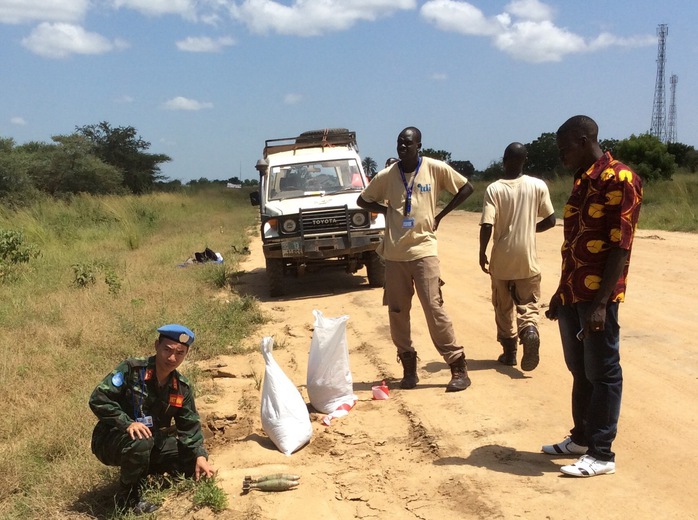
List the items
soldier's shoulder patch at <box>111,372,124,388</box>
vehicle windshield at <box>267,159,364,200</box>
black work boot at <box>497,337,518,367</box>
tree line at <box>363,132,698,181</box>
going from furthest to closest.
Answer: tree line at <box>363,132,698,181</box>, vehicle windshield at <box>267,159,364,200</box>, black work boot at <box>497,337,518,367</box>, soldier's shoulder patch at <box>111,372,124,388</box>

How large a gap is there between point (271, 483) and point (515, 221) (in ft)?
9.37

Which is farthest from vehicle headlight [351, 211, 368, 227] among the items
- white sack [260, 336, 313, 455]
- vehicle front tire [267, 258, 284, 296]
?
white sack [260, 336, 313, 455]

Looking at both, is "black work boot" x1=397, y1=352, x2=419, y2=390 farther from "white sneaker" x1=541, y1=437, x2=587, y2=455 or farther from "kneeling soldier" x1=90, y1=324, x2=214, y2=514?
"kneeling soldier" x1=90, y1=324, x2=214, y2=514

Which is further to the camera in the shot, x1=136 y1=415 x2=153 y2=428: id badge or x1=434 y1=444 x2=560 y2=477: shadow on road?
x1=434 y1=444 x2=560 y2=477: shadow on road

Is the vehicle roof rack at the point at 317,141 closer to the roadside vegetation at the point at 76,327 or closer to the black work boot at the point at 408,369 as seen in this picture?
the roadside vegetation at the point at 76,327

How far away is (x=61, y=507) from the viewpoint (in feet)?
12.7

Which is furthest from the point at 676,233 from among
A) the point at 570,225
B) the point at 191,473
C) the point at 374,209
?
the point at 191,473

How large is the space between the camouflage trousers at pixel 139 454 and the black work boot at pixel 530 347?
2.62 meters

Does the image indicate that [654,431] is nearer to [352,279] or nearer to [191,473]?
[191,473]

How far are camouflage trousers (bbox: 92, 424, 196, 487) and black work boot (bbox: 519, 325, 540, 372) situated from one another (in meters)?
2.62

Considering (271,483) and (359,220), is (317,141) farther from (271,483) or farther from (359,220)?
(271,483)

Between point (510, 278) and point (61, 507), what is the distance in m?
3.55

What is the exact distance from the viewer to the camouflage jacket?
3.63 metres

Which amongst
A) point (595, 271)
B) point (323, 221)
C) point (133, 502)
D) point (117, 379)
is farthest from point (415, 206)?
point (323, 221)
